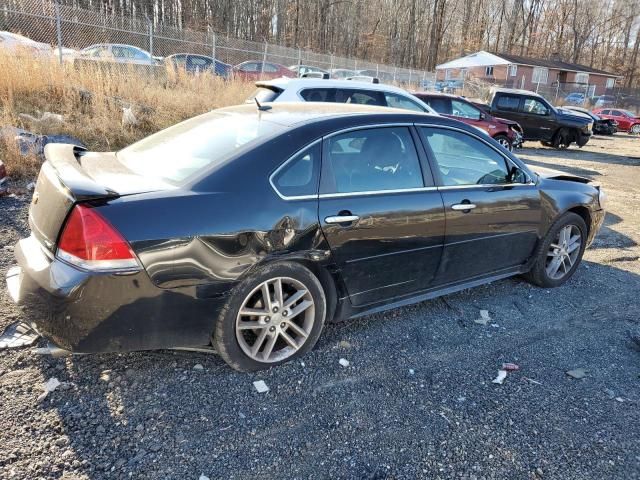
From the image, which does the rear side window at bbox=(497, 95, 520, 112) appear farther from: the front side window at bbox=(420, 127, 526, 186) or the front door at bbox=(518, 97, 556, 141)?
the front side window at bbox=(420, 127, 526, 186)

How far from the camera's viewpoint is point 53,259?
8.14 feet

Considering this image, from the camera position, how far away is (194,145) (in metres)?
3.19

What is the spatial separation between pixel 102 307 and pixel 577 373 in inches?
120

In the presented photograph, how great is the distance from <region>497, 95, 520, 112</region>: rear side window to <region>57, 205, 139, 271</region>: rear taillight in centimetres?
1755

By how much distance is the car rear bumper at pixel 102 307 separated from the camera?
2389 millimetres

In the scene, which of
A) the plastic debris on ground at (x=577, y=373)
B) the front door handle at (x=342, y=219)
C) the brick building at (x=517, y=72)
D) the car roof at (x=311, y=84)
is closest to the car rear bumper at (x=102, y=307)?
the front door handle at (x=342, y=219)

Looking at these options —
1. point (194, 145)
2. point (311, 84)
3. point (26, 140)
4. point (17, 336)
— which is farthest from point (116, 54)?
point (17, 336)

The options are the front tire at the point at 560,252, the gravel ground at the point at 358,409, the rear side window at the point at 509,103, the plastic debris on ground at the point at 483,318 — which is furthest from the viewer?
the rear side window at the point at 509,103

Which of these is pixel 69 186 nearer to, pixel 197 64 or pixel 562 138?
pixel 197 64

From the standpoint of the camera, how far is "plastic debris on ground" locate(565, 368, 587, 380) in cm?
322

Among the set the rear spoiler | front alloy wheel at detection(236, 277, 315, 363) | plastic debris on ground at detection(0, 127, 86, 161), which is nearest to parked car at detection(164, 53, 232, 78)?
plastic debris on ground at detection(0, 127, 86, 161)

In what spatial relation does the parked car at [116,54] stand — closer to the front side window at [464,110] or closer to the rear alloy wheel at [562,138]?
the front side window at [464,110]

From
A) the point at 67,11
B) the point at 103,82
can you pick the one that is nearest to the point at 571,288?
the point at 103,82

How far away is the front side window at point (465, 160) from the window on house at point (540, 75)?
50551mm
